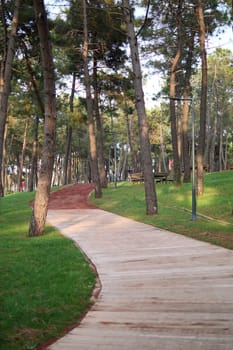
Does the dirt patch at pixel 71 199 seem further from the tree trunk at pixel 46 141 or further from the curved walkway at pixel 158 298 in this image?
the curved walkway at pixel 158 298

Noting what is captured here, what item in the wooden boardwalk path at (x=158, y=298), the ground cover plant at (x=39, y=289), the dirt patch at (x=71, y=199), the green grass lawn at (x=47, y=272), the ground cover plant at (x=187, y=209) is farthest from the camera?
the dirt patch at (x=71, y=199)

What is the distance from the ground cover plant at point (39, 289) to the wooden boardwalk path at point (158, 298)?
266 millimetres

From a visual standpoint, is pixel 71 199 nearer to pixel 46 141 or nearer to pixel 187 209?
pixel 187 209

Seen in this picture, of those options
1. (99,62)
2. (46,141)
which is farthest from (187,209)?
(99,62)

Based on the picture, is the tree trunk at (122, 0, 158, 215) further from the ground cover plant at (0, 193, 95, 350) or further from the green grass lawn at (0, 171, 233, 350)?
the ground cover plant at (0, 193, 95, 350)

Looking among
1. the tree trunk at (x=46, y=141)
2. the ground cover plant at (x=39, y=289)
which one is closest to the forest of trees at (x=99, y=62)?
the tree trunk at (x=46, y=141)

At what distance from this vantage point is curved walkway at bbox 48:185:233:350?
14.2ft

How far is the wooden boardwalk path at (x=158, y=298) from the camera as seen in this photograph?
4.32 m

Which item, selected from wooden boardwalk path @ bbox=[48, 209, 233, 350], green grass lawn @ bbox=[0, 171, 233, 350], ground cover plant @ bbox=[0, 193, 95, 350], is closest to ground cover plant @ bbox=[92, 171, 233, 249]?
green grass lawn @ bbox=[0, 171, 233, 350]

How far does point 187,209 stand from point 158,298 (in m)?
12.0

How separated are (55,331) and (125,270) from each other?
10.1 feet

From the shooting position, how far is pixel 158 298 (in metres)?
5.84

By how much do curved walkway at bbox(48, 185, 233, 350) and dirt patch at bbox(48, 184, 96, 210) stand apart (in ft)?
41.6

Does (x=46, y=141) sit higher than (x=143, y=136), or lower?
lower
